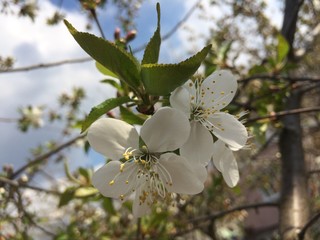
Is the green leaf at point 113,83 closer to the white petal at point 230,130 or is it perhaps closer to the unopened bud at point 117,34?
the unopened bud at point 117,34

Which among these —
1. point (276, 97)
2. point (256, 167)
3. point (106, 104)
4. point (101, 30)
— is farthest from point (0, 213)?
point (256, 167)

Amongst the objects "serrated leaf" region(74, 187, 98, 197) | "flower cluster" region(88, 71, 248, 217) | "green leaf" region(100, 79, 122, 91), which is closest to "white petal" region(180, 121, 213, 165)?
"flower cluster" region(88, 71, 248, 217)

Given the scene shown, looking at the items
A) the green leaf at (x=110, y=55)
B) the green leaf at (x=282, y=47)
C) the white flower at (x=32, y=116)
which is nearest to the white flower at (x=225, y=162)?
the green leaf at (x=110, y=55)

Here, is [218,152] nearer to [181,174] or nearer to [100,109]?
[181,174]

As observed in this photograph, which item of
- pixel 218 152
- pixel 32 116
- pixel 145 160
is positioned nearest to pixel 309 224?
pixel 218 152

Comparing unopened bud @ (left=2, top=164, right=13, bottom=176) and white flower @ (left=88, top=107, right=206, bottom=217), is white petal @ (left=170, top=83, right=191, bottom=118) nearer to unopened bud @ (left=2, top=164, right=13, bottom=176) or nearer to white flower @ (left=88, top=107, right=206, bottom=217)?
white flower @ (left=88, top=107, right=206, bottom=217)

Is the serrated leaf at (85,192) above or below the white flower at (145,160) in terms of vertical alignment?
below

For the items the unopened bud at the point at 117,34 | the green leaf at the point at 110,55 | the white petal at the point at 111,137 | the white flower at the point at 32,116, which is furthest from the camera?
the white flower at the point at 32,116
